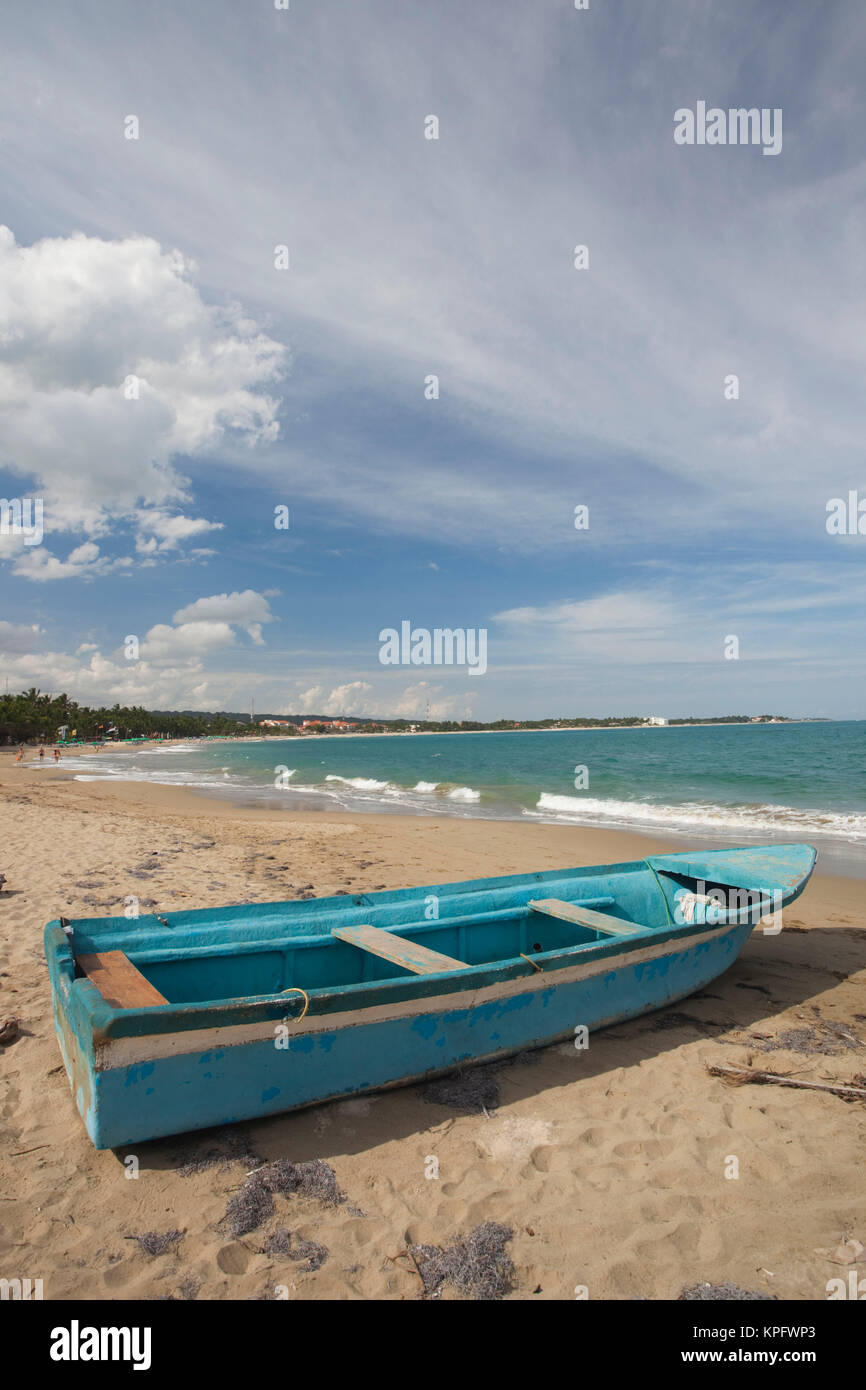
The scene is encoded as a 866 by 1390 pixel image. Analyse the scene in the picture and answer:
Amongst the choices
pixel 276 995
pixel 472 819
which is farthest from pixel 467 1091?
pixel 472 819

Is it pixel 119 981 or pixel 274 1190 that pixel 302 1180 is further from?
pixel 119 981

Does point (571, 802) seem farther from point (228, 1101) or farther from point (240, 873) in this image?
point (228, 1101)

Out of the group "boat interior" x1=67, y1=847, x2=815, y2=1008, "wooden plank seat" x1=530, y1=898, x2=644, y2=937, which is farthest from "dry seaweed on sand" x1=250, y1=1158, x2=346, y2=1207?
"wooden plank seat" x1=530, y1=898, x2=644, y2=937

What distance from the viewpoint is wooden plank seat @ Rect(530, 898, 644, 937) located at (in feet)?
18.7

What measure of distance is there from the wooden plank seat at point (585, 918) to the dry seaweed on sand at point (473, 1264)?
8.84 ft

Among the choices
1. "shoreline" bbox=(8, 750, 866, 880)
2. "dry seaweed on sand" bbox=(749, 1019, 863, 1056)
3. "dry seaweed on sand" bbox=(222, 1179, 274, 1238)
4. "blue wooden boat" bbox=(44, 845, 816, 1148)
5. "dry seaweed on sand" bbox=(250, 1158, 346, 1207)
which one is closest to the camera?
"dry seaweed on sand" bbox=(222, 1179, 274, 1238)

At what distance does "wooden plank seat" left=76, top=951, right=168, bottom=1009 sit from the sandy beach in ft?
2.36

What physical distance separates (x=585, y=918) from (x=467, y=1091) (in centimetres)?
204

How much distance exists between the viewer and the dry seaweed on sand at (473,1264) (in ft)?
9.29

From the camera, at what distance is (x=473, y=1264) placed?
9.70 ft

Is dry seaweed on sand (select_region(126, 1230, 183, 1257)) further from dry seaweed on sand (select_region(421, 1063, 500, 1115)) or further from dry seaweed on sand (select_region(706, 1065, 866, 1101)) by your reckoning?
dry seaweed on sand (select_region(706, 1065, 866, 1101))

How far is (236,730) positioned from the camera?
6801 inches
